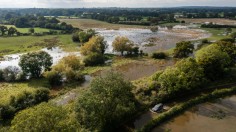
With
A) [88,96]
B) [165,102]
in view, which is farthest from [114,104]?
[165,102]

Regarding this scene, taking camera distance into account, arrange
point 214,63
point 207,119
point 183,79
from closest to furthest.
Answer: point 207,119
point 183,79
point 214,63

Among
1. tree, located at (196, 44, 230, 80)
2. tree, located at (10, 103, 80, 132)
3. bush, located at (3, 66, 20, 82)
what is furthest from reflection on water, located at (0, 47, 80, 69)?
tree, located at (10, 103, 80, 132)

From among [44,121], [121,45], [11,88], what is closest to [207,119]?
[44,121]

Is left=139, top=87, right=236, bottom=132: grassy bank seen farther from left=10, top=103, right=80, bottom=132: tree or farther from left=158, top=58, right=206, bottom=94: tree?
left=10, top=103, right=80, bottom=132: tree

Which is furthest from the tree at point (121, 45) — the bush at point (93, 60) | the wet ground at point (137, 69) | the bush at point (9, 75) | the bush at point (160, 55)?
the bush at point (9, 75)

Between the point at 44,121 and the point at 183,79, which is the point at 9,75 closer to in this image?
the point at 44,121

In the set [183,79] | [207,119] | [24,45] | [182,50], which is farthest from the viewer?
[24,45]
